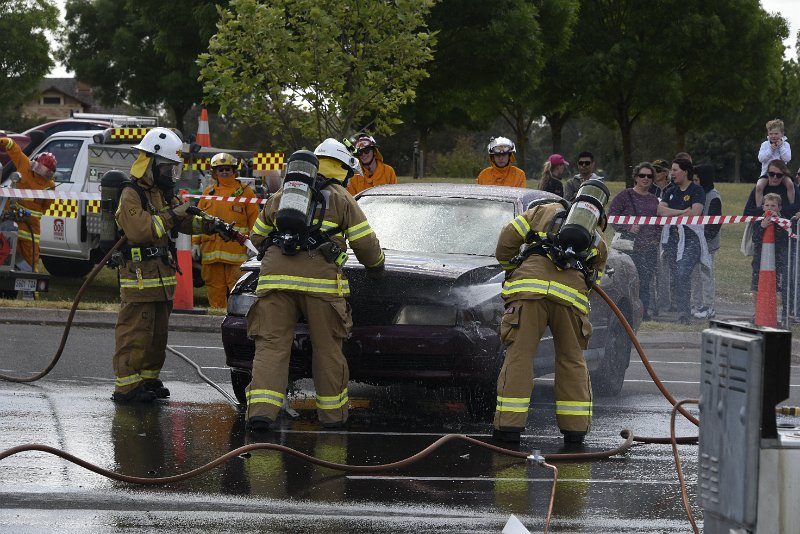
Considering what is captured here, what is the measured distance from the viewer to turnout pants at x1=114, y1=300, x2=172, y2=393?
8852mm

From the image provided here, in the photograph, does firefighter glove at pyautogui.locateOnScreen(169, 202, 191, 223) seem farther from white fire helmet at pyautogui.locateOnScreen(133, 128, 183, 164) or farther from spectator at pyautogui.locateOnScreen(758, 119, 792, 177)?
spectator at pyautogui.locateOnScreen(758, 119, 792, 177)

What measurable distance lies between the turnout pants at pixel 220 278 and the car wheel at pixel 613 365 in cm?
485

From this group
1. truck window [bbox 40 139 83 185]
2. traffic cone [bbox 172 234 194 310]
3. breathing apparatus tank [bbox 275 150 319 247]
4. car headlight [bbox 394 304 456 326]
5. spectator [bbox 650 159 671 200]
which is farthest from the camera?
truck window [bbox 40 139 83 185]

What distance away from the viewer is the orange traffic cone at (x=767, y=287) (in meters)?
13.7

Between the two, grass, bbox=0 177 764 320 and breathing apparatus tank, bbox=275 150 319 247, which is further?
grass, bbox=0 177 764 320

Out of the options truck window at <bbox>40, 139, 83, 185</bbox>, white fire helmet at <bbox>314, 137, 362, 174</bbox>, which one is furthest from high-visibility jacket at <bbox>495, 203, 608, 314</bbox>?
truck window at <bbox>40, 139, 83, 185</bbox>

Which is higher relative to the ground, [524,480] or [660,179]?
[660,179]

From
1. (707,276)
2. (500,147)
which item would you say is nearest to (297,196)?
(500,147)

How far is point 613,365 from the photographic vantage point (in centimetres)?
1022

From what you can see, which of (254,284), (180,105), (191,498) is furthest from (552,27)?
(191,498)

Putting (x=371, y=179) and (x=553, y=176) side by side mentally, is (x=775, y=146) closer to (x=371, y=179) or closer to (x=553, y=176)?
(x=553, y=176)

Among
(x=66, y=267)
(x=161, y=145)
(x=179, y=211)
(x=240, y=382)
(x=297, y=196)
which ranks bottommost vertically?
(x=240, y=382)

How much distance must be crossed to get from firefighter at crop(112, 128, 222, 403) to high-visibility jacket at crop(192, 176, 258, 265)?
4.19 meters

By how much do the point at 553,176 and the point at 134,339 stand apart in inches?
269
